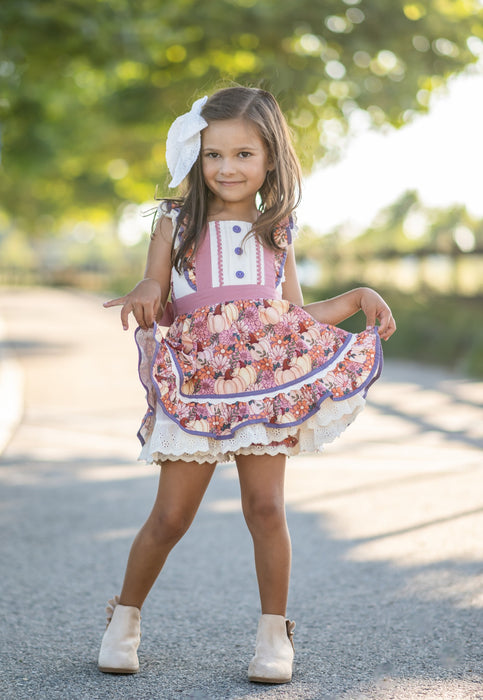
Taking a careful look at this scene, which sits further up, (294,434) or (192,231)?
(192,231)

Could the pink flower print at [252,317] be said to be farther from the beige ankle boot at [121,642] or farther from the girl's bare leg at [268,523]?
the beige ankle boot at [121,642]

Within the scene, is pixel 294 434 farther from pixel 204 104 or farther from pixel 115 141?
pixel 115 141

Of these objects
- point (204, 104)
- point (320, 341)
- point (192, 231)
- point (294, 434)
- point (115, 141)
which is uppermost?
point (115, 141)

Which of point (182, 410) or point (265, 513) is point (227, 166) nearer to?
point (182, 410)

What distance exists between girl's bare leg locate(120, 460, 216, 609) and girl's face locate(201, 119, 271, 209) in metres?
0.80

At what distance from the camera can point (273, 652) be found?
8.30 feet

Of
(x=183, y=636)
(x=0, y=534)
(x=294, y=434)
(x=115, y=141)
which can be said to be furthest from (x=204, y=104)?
(x=115, y=141)

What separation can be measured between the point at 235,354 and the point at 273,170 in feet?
2.07

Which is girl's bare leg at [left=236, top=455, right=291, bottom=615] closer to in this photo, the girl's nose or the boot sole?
the boot sole

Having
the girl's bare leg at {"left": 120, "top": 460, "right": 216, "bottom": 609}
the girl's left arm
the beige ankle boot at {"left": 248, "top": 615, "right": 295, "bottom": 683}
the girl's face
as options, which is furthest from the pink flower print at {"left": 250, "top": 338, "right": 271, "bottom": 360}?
the beige ankle boot at {"left": 248, "top": 615, "right": 295, "bottom": 683}

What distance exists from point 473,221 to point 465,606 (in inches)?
545

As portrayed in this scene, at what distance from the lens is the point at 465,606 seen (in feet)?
10.3

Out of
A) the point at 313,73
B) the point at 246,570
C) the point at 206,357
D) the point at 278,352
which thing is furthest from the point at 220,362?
the point at 313,73

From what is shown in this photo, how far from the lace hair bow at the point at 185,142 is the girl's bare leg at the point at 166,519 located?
834 mm
